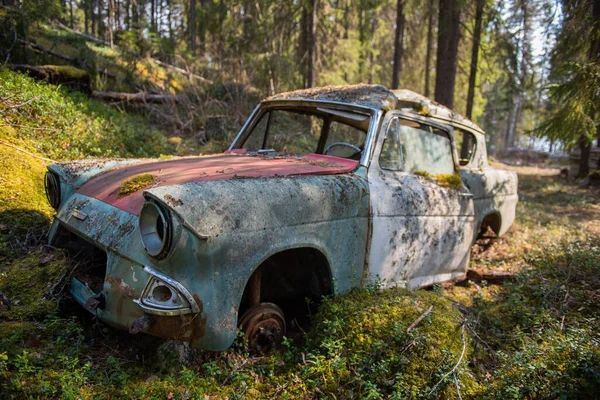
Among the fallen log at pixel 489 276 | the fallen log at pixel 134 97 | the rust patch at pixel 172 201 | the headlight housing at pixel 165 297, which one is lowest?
the fallen log at pixel 489 276

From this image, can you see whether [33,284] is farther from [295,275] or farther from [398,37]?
[398,37]

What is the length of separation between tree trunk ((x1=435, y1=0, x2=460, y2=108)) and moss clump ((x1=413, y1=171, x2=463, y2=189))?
5429mm

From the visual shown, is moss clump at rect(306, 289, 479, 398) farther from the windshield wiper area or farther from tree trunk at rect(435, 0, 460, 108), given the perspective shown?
tree trunk at rect(435, 0, 460, 108)

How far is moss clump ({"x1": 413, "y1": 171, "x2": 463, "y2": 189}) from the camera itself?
13.6ft

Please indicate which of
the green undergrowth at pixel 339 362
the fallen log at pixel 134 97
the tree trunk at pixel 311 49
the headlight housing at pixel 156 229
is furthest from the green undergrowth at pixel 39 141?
the tree trunk at pixel 311 49

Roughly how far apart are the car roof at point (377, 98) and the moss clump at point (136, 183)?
75.2 inches

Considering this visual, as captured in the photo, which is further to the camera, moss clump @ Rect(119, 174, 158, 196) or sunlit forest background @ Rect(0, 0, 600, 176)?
sunlit forest background @ Rect(0, 0, 600, 176)

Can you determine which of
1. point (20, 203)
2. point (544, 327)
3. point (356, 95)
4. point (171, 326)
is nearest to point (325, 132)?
point (356, 95)

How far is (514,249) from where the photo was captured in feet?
20.1

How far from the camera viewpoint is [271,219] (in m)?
2.62

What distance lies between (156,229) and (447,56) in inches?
348

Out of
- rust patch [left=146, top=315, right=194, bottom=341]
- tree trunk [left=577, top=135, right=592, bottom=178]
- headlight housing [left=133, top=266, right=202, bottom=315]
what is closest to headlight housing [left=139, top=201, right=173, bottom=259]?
headlight housing [left=133, top=266, right=202, bottom=315]

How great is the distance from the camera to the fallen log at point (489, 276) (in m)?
4.96

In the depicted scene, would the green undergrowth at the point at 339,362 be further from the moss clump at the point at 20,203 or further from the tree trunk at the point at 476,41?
the tree trunk at the point at 476,41
